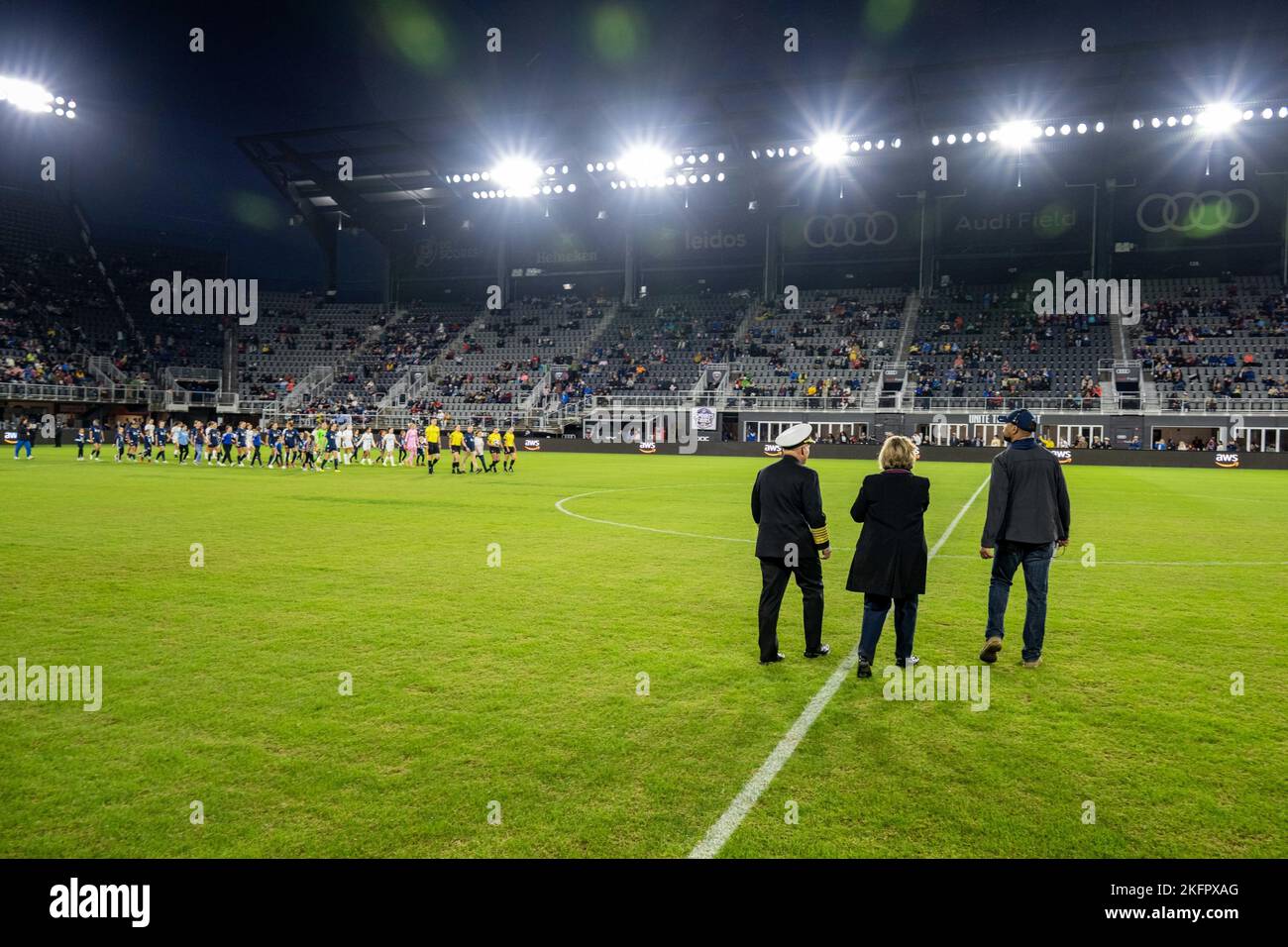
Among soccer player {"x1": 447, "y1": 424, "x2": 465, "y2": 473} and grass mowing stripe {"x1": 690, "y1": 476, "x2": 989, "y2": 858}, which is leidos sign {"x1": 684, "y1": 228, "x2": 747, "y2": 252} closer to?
soccer player {"x1": 447, "y1": 424, "x2": 465, "y2": 473}

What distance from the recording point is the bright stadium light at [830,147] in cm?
5316

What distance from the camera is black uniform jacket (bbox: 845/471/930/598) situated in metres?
6.73

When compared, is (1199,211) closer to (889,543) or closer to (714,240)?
(714,240)

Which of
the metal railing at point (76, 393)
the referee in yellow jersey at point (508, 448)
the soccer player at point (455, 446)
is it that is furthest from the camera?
the metal railing at point (76, 393)

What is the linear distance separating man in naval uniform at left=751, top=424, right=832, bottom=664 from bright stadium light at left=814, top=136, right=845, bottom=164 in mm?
51344

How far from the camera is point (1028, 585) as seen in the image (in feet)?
23.9

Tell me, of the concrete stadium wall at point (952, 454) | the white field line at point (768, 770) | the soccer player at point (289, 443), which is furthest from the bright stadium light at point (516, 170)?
the white field line at point (768, 770)

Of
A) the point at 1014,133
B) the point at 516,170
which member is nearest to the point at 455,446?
the point at 516,170

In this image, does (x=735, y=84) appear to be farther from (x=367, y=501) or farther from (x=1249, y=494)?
(x=367, y=501)

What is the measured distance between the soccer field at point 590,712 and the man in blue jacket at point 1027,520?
38 cm

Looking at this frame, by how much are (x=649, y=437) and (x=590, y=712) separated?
1925 inches

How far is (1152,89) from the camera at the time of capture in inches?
1839

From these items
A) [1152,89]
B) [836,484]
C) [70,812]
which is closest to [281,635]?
[70,812]

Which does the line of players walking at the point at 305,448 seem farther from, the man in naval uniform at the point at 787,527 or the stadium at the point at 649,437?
the man in naval uniform at the point at 787,527
